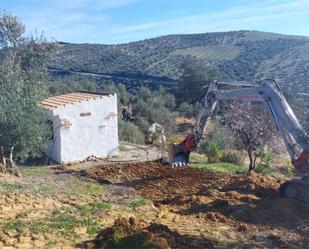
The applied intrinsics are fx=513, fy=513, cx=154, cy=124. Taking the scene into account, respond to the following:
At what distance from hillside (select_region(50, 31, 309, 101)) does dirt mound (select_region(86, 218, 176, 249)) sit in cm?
4053

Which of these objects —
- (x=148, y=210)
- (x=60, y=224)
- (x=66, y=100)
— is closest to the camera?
(x=60, y=224)

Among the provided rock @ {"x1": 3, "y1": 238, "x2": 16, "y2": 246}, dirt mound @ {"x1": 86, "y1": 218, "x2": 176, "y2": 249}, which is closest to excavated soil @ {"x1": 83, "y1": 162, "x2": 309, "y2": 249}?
dirt mound @ {"x1": 86, "y1": 218, "x2": 176, "y2": 249}

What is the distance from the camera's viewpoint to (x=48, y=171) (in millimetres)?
19125

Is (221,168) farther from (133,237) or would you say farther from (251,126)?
(133,237)

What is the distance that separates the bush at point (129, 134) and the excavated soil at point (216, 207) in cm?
903

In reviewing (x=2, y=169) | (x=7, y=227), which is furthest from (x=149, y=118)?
(x=7, y=227)

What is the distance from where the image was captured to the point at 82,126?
2198cm

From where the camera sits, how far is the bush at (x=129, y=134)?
94.7ft

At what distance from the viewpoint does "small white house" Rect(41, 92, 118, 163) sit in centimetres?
2117

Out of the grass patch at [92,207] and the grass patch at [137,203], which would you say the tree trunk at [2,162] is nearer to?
the grass patch at [92,207]

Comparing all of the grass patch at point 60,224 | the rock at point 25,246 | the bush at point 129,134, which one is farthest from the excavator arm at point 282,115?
the bush at point 129,134

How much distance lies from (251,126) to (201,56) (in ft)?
163

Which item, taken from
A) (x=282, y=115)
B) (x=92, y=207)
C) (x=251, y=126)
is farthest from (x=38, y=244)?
(x=251, y=126)

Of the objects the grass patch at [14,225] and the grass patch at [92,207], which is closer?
the grass patch at [14,225]
